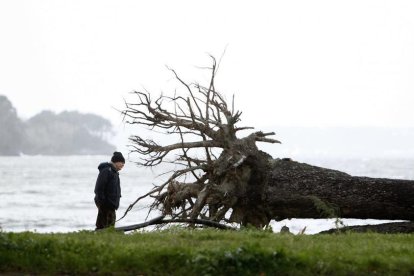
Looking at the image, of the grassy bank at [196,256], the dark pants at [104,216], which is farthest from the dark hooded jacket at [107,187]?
the grassy bank at [196,256]

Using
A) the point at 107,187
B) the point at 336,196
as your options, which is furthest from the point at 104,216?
the point at 336,196

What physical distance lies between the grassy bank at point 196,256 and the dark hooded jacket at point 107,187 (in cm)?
320

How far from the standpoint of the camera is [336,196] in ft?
58.7

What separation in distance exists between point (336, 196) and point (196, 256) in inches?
301

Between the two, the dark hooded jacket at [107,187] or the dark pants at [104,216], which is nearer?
the dark hooded jacket at [107,187]

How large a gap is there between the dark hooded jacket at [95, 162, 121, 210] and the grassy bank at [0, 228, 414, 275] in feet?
10.5

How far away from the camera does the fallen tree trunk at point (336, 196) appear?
17703 millimetres

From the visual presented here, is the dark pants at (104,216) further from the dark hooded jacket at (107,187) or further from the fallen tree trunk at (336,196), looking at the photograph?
the fallen tree trunk at (336,196)

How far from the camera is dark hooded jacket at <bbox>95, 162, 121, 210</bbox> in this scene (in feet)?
50.9

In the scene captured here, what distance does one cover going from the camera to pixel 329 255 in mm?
11117

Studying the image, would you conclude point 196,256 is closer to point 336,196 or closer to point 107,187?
point 107,187

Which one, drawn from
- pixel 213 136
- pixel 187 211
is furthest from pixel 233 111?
pixel 187 211

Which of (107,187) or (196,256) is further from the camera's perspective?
(107,187)

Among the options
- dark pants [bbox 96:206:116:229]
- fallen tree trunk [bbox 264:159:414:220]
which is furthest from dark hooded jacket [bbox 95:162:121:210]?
fallen tree trunk [bbox 264:159:414:220]
